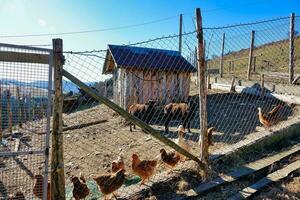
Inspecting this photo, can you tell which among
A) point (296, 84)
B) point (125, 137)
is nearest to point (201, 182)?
point (125, 137)

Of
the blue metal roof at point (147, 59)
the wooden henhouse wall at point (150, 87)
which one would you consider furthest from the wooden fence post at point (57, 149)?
the blue metal roof at point (147, 59)

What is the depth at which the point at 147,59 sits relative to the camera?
604 inches

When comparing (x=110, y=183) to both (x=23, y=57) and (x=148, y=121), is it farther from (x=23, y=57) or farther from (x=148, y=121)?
(x=148, y=121)

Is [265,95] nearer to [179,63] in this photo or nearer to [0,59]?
[179,63]

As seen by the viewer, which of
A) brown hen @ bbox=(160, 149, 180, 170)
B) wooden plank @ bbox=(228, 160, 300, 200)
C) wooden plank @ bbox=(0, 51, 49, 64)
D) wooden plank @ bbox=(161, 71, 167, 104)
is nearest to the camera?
wooden plank @ bbox=(0, 51, 49, 64)

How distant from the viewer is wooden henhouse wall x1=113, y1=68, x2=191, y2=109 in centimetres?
1434

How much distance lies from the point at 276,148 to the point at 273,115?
2.13m

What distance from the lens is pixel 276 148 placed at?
254 inches

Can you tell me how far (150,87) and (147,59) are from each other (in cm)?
132

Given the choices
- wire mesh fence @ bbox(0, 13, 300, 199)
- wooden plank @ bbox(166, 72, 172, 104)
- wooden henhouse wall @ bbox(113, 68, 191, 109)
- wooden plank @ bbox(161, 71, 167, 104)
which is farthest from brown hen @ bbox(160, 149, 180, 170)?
wooden plank @ bbox(166, 72, 172, 104)

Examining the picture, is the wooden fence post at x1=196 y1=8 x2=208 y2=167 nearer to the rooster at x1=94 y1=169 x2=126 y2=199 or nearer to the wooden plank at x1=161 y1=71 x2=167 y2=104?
the rooster at x1=94 y1=169 x2=126 y2=199

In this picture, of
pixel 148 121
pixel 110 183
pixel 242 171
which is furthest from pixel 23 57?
pixel 148 121

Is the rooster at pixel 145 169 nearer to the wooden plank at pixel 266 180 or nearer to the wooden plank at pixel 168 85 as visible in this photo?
the wooden plank at pixel 266 180

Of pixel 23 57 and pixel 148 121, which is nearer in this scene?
pixel 23 57
